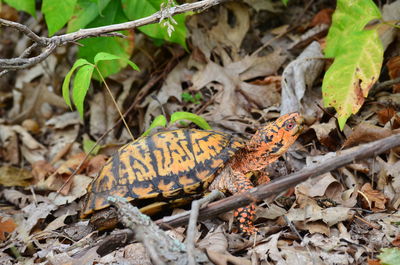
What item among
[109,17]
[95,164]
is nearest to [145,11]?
[109,17]

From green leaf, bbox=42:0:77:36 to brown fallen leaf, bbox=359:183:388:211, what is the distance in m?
3.15

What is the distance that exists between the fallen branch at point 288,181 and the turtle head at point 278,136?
94 cm

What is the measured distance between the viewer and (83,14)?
16.0 ft

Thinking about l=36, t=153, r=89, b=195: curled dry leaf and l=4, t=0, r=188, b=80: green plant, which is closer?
l=4, t=0, r=188, b=80: green plant

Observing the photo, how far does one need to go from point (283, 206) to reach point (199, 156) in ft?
2.66

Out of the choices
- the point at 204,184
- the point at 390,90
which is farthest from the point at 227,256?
the point at 390,90

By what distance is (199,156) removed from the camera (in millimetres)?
3809

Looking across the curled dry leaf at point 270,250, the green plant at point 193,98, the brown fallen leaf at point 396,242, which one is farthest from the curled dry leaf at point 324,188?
the green plant at point 193,98

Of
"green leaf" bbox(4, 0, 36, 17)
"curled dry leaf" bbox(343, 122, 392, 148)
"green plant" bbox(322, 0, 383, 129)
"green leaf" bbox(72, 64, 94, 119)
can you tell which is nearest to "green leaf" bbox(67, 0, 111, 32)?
"green leaf" bbox(4, 0, 36, 17)

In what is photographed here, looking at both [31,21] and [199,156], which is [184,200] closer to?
[199,156]

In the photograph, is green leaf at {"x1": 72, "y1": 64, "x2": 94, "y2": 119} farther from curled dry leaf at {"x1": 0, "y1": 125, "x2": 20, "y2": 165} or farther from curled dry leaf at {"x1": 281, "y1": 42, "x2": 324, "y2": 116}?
curled dry leaf at {"x1": 0, "y1": 125, "x2": 20, "y2": 165}

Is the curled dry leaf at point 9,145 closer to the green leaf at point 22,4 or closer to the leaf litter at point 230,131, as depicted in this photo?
the leaf litter at point 230,131

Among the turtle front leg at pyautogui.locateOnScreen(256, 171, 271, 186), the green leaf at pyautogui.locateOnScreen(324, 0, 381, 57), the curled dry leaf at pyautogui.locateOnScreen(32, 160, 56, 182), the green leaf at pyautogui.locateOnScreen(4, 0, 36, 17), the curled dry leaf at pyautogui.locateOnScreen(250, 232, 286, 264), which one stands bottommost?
the curled dry leaf at pyautogui.locateOnScreen(250, 232, 286, 264)

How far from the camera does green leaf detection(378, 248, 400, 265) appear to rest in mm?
2744
